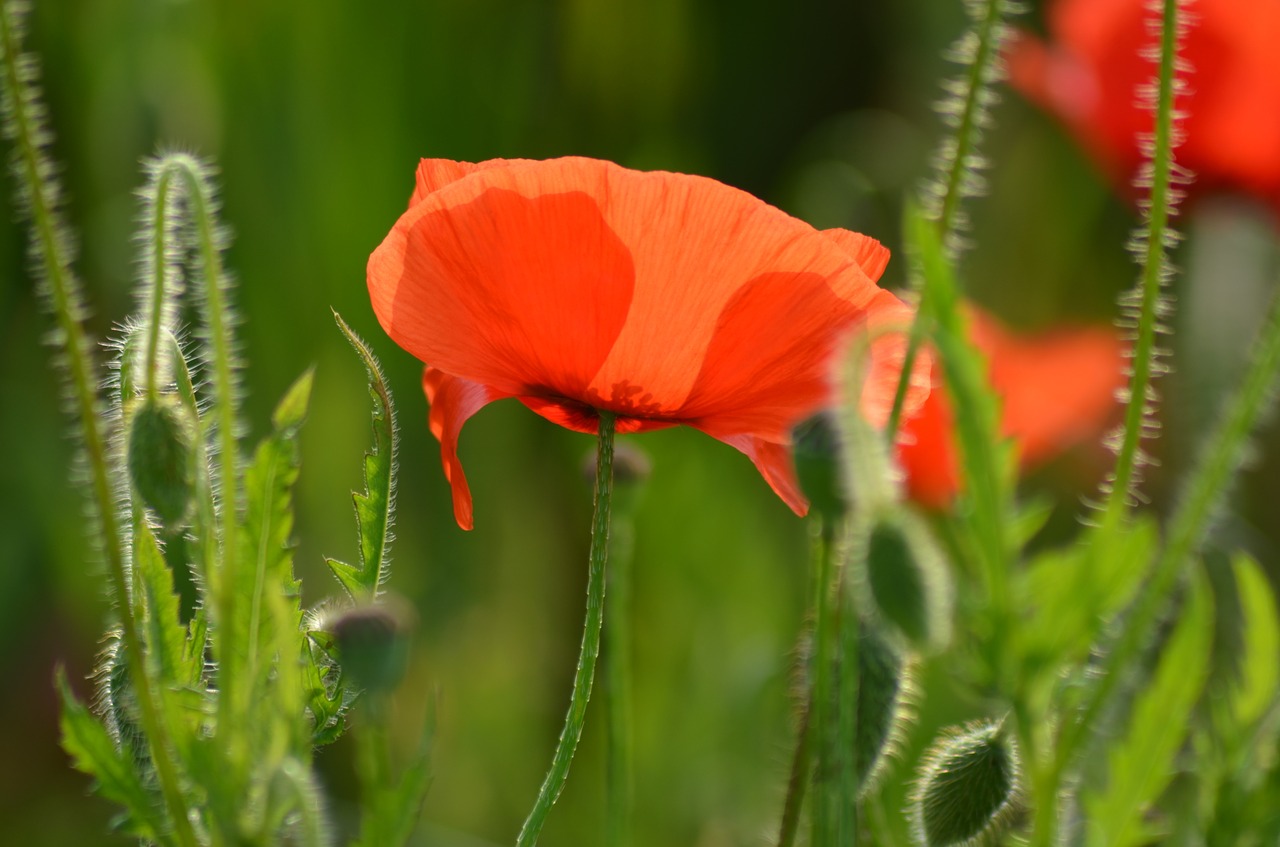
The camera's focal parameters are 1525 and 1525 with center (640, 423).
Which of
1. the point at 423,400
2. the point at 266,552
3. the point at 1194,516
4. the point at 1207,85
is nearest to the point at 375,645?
the point at 266,552

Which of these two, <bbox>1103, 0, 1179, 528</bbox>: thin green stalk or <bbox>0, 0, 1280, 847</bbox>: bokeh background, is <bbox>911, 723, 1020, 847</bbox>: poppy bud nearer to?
<bbox>1103, 0, 1179, 528</bbox>: thin green stalk

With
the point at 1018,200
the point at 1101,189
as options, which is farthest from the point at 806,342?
the point at 1018,200

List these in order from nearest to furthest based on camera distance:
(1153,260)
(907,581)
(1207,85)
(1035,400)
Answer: (907,581) → (1153,260) → (1207,85) → (1035,400)

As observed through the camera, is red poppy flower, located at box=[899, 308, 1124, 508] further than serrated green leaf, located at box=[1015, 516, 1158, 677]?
Yes

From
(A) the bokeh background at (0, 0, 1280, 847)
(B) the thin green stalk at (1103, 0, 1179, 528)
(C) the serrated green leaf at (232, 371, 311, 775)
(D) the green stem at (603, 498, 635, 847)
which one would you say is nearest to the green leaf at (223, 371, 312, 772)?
(C) the serrated green leaf at (232, 371, 311, 775)

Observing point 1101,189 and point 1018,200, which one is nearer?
point 1101,189

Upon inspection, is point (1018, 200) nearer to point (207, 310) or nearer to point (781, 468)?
point (781, 468)

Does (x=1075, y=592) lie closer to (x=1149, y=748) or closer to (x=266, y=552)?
(x=1149, y=748)
